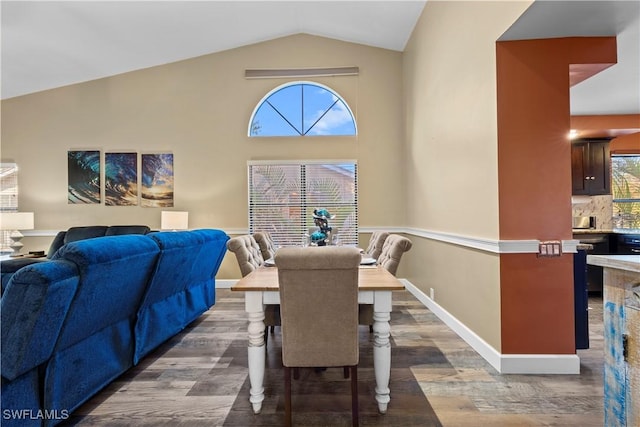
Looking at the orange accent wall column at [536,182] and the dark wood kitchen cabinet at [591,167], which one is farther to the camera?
the dark wood kitchen cabinet at [591,167]

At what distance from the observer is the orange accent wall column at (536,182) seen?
2.25m

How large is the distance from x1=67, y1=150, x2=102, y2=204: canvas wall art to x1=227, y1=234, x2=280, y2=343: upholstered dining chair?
369 cm

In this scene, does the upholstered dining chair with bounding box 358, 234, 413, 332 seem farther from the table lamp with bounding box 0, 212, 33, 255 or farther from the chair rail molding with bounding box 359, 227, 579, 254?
the table lamp with bounding box 0, 212, 33, 255

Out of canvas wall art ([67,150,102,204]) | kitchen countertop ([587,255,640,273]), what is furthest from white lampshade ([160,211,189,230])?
kitchen countertop ([587,255,640,273])

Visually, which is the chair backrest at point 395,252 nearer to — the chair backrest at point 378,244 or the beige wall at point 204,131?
the chair backrest at point 378,244

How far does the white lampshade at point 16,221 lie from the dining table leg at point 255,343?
4763 mm

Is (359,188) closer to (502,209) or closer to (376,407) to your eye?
(502,209)

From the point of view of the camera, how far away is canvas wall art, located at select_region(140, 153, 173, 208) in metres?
5.01

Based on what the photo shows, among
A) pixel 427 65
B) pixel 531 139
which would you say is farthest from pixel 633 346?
pixel 427 65

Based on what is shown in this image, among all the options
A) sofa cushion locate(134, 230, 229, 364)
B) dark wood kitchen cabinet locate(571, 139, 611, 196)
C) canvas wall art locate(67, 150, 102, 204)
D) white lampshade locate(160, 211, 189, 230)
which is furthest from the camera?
canvas wall art locate(67, 150, 102, 204)

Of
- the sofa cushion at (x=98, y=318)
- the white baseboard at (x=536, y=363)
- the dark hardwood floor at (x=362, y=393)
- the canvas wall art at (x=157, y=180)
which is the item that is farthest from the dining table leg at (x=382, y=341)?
the canvas wall art at (x=157, y=180)

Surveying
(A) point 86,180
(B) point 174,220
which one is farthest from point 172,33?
(A) point 86,180

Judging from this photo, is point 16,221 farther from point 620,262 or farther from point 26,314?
point 620,262

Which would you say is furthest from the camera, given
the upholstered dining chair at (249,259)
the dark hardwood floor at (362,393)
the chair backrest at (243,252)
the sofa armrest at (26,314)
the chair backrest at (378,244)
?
the chair backrest at (378,244)
